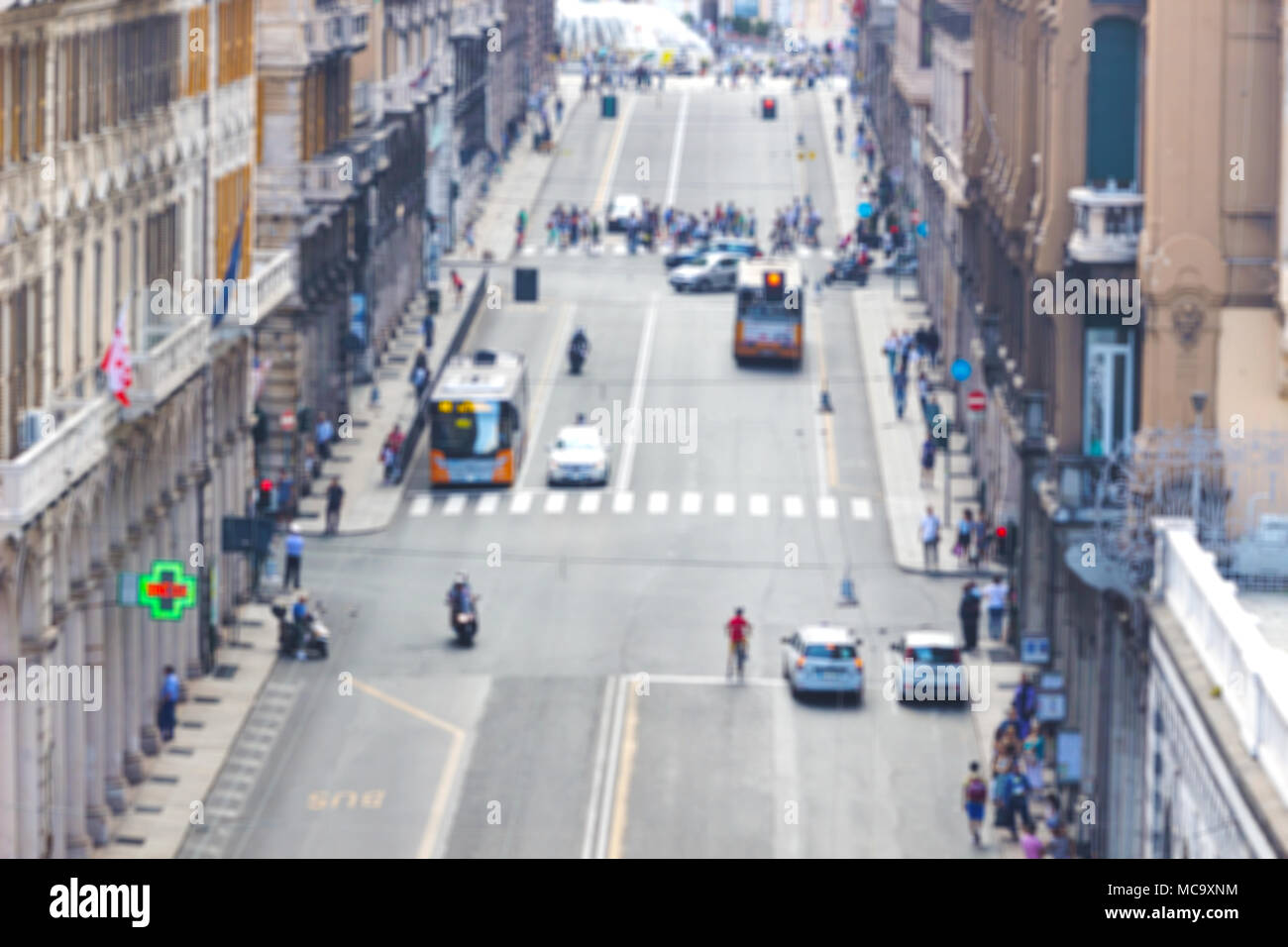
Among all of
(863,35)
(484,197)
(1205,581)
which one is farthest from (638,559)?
(863,35)

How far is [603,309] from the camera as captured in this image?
337ft

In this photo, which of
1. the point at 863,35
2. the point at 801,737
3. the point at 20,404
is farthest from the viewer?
the point at 863,35

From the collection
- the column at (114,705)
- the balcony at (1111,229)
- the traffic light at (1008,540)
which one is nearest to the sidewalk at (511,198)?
the traffic light at (1008,540)

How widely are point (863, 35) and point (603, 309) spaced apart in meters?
71.6

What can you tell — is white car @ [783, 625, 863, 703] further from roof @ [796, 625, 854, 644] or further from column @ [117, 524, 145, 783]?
column @ [117, 524, 145, 783]

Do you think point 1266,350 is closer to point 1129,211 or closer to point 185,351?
point 1129,211

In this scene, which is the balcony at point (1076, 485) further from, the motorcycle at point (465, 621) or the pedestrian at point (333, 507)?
the pedestrian at point (333, 507)

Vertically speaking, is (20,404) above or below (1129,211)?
below

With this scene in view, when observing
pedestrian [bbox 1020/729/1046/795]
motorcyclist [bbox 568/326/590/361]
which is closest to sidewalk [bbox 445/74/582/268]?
motorcyclist [bbox 568/326/590/361]

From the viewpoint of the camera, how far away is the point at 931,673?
177 feet

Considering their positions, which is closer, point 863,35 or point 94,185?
point 94,185

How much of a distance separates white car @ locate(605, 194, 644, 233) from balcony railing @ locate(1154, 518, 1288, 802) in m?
89.7

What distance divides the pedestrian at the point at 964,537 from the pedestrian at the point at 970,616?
714cm

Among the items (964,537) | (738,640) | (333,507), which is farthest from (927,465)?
(738,640)
